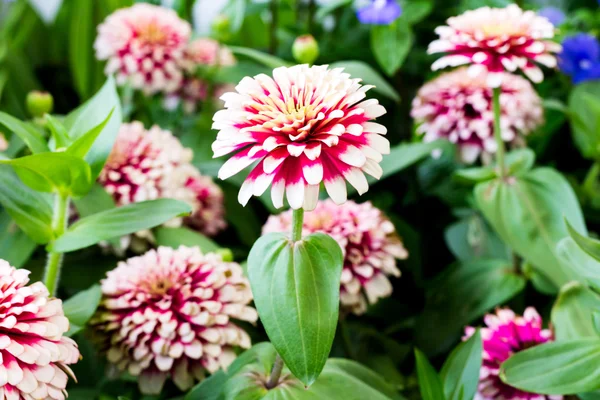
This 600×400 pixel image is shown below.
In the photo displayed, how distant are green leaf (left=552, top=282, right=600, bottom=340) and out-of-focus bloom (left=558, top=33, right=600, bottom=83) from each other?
1.30ft

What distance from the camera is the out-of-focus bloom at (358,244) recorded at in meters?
0.53

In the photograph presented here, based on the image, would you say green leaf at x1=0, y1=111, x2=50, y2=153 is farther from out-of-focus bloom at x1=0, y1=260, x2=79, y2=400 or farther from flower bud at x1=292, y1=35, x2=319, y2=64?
flower bud at x1=292, y1=35, x2=319, y2=64

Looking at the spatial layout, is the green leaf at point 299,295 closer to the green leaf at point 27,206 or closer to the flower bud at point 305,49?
the green leaf at point 27,206

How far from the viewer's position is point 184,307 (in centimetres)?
45

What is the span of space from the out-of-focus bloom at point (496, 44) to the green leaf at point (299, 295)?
22 cm

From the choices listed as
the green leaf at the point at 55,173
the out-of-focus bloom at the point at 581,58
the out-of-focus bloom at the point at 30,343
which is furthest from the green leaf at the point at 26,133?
the out-of-focus bloom at the point at 581,58

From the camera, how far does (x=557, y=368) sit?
447 mm

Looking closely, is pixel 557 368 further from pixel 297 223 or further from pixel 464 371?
pixel 297 223

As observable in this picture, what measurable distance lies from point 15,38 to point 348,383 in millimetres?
737

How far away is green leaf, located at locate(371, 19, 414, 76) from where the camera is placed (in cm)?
76

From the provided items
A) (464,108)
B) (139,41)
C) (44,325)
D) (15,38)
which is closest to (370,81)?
(464,108)

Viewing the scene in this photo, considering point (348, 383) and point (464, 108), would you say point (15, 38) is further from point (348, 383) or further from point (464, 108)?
point (348, 383)

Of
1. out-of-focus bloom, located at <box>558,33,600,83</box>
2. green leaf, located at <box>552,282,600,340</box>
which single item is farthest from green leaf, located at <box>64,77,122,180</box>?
out-of-focus bloom, located at <box>558,33,600,83</box>

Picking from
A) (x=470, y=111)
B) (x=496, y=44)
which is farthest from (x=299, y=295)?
Result: (x=470, y=111)
